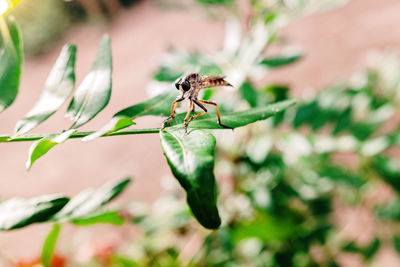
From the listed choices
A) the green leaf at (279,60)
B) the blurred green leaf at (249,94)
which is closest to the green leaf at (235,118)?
the blurred green leaf at (249,94)

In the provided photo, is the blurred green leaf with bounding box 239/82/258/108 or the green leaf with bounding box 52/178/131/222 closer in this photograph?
the green leaf with bounding box 52/178/131/222

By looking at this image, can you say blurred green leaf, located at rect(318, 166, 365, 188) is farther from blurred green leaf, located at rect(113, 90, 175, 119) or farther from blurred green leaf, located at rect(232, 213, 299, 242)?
blurred green leaf, located at rect(113, 90, 175, 119)

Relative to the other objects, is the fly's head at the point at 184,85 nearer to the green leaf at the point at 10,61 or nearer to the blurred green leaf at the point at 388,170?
the green leaf at the point at 10,61

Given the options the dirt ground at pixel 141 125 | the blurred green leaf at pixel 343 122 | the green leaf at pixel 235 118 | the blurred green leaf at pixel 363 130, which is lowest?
the dirt ground at pixel 141 125

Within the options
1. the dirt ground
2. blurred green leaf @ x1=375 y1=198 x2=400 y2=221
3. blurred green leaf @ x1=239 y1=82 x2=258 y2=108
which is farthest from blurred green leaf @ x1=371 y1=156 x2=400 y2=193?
the dirt ground

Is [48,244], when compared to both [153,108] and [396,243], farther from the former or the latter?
[396,243]

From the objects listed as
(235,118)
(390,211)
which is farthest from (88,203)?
(390,211)
